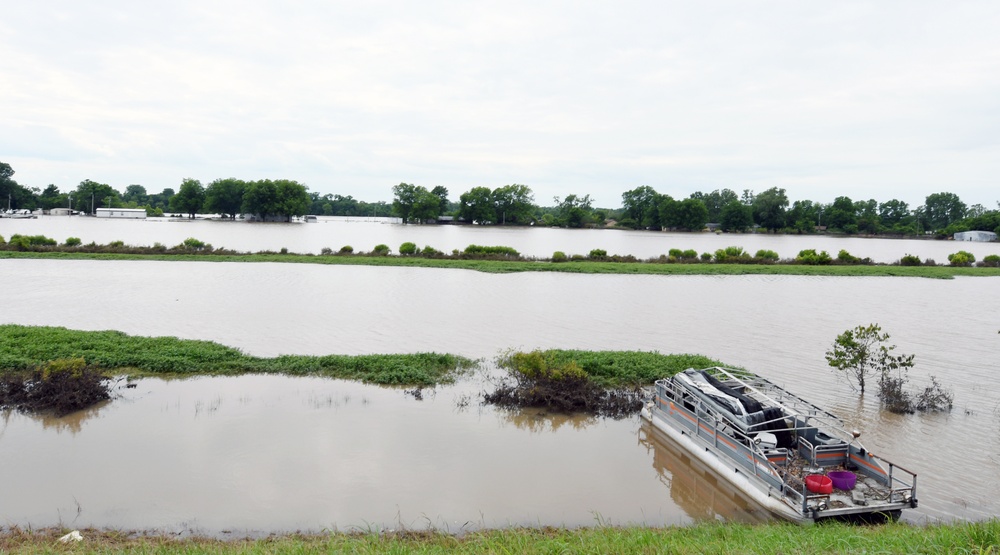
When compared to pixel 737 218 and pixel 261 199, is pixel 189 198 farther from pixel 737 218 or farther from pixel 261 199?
pixel 737 218

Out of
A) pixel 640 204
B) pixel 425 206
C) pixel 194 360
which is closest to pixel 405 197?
pixel 425 206

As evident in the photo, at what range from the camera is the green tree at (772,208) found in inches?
5591

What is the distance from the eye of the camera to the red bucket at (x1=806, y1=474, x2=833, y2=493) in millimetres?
9039

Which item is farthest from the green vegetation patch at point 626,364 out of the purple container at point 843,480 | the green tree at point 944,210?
the green tree at point 944,210

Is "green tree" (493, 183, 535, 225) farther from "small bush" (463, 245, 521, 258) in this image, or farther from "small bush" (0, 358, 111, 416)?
"small bush" (0, 358, 111, 416)

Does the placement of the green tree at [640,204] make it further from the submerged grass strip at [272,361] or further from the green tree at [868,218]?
the submerged grass strip at [272,361]

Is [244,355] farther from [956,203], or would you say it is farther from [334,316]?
[956,203]

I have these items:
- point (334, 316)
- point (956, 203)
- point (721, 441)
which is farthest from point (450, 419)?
point (956, 203)

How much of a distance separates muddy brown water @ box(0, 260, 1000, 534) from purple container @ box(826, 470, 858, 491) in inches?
Result: 42.0

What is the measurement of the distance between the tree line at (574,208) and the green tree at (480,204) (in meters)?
0.25

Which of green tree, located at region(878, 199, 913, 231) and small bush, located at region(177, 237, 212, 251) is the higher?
green tree, located at region(878, 199, 913, 231)

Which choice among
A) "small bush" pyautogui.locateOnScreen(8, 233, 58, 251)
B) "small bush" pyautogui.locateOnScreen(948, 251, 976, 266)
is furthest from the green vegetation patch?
"small bush" pyautogui.locateOnScreen(948, 251, 976, 266)

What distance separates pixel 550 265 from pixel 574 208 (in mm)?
115348

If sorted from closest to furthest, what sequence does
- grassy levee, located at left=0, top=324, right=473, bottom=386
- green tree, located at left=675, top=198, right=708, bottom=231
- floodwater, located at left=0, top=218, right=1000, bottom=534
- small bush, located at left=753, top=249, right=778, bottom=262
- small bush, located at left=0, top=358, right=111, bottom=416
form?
1. floodwater, located at left=0, top=218, right=1000, bottom=534
2. small bush, located at left=0, top=358, right=111, bottom=416
3. grassy levee, located at left=0, top=324, right=473, bottom=386
4. small bush, located at left=753, top=249, right=778, bottom=262
5. green tree, located at left=675, top=198, right=708, bottom=231
